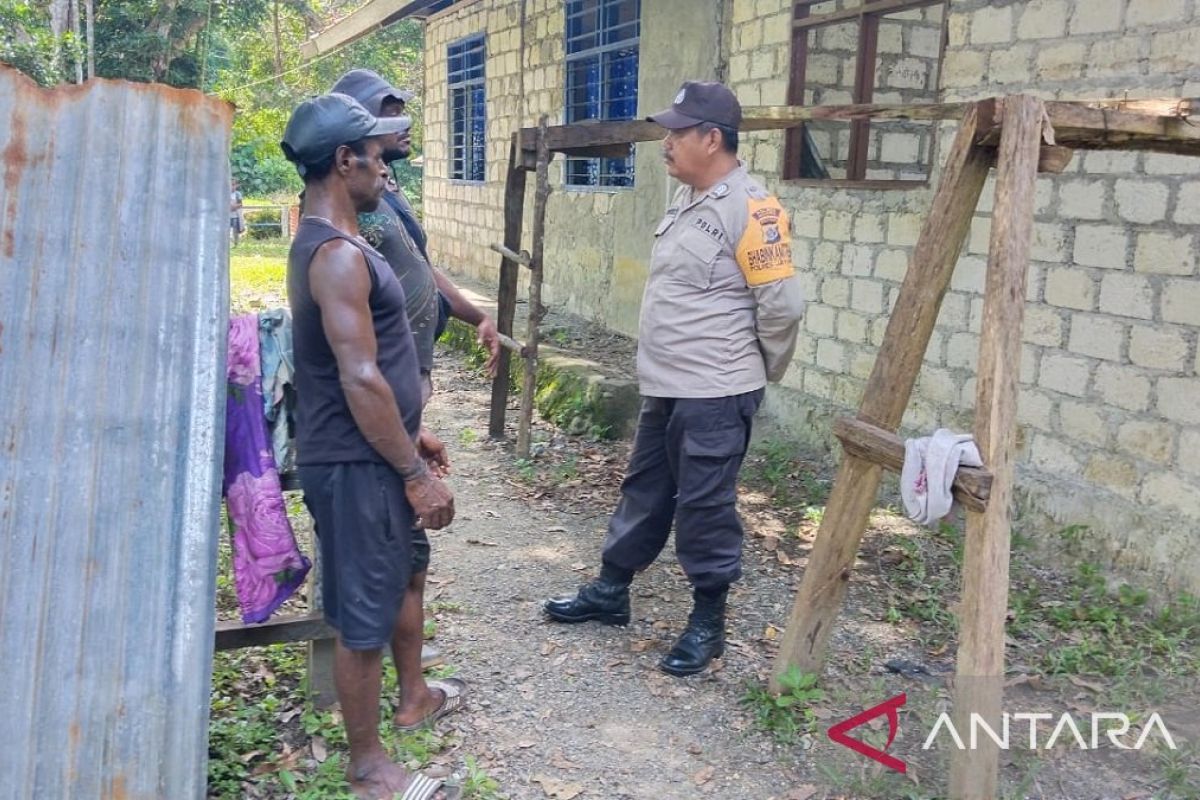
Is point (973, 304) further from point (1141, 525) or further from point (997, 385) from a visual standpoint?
point (997, 385)

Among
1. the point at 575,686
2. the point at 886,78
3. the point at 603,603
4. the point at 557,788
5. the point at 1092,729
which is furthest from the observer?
the point at 886,78

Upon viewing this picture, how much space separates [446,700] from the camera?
331 centimetres

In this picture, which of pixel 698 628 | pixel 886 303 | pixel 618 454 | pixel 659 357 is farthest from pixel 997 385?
pixel 618 454

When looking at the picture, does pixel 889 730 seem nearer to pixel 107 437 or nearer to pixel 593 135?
pixel 107 437

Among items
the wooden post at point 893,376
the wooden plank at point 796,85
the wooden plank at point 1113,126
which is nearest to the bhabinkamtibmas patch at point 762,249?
the wooden post at point 893,376

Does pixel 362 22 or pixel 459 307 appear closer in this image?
pixel 459 307

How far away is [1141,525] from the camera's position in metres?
4.36

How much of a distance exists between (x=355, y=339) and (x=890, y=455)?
4.85 feet

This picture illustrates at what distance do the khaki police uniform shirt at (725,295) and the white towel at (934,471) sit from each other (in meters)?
0.80

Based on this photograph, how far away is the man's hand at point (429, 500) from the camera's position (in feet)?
8.66

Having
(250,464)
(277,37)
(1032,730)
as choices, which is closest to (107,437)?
(250,464)

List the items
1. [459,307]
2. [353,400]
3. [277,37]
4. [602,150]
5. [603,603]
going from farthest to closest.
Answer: [277,37] < [602,150] < [459,307] < [603,603] < [353,400]

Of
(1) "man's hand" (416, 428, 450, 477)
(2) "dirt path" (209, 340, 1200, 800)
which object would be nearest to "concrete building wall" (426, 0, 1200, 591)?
(2) "dirt path" (209, 340, 1200, 800)

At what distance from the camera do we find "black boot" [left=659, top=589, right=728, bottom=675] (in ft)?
12.0
